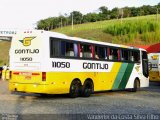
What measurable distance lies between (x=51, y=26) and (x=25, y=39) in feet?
321

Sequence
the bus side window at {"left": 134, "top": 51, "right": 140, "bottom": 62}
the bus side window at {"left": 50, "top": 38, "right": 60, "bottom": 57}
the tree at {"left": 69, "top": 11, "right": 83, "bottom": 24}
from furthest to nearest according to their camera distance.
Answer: the tree at {"left": 69, "top": 11, "right": 83, "bottom": 24} < the bus side window at {"left": 134, "top": 51, "right": 140, "bottom": 62} < the bus side window at {"left": 50, "top": 38, "right": 60, "bottom": 57}

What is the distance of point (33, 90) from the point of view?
18.0m

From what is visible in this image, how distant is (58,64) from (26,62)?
142 cm

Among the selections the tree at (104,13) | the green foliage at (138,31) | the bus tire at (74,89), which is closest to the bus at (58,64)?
the bus tire at (74,89)

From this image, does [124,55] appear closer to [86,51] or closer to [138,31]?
[86,51]

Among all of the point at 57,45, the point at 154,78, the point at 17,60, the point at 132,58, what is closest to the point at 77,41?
the point at 57,45

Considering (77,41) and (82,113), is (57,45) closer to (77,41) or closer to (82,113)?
(77,41)

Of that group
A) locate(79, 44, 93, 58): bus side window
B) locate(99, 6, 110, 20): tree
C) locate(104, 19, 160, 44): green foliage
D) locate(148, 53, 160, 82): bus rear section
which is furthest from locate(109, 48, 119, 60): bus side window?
locate(99, 6, 110, 20): tree

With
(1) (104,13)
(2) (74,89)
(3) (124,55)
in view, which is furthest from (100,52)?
(1) (104,13)

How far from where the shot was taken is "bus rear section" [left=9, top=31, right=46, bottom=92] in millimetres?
18062

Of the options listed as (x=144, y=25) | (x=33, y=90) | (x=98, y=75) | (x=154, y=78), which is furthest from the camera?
(x=144, y=25)

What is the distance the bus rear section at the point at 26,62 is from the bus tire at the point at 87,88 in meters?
3.02

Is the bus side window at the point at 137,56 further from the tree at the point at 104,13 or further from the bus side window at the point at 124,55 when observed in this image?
the tree at the point at 104,13

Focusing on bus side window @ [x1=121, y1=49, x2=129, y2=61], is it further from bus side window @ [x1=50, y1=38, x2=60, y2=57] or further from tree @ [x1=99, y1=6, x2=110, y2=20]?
tree @ [x1=99, y1=6, x2=110, y2=20]
